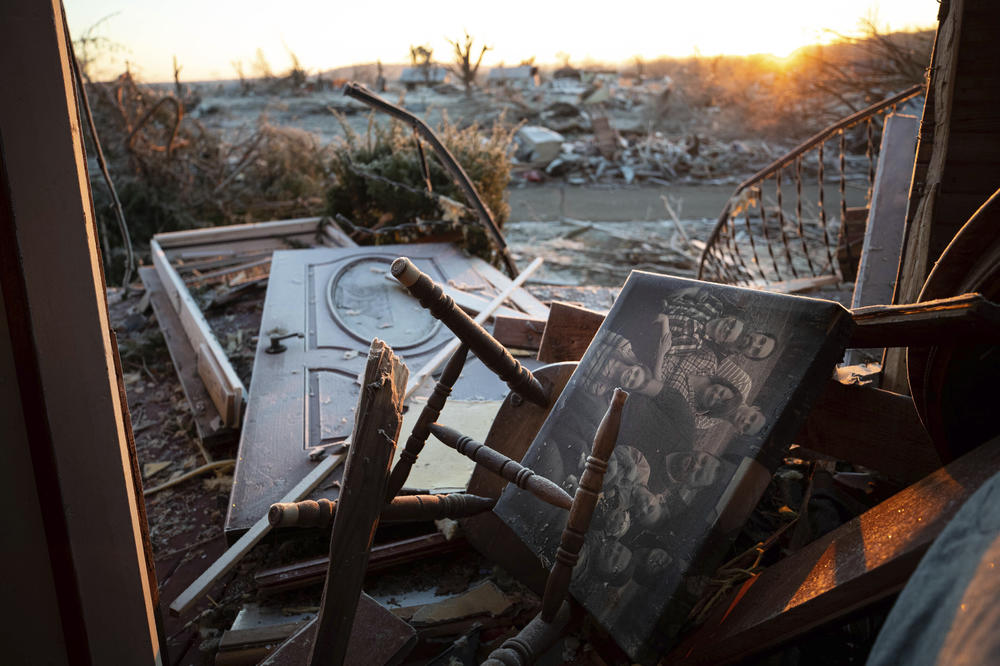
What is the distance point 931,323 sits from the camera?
1669 millimetres

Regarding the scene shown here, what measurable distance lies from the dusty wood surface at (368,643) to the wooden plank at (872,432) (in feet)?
5.27

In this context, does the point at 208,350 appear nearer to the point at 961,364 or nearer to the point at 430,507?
the point at 430,507

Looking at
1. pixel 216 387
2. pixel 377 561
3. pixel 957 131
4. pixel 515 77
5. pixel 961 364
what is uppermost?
pixel 515 77

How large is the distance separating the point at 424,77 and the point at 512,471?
35401mm

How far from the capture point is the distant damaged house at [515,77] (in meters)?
31.9

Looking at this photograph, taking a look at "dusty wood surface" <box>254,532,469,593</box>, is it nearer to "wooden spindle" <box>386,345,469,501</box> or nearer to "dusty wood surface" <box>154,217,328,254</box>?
"wooden spindle" <box>386,345,469,501</box>

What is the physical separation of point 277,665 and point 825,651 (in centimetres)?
175

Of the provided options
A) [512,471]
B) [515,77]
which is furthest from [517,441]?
[515,77]

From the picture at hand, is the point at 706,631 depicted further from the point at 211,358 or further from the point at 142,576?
the point at 211,358

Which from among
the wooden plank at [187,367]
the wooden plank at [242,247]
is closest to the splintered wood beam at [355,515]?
the wooden plank at [187,367]

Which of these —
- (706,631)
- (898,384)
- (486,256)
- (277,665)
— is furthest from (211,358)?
(898,384)

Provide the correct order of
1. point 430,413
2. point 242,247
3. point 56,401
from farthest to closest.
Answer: point 242,247
point 430,413
point 56,401

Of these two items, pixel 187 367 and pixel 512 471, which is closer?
pixel 512 471

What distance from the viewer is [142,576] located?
1.70 meters
